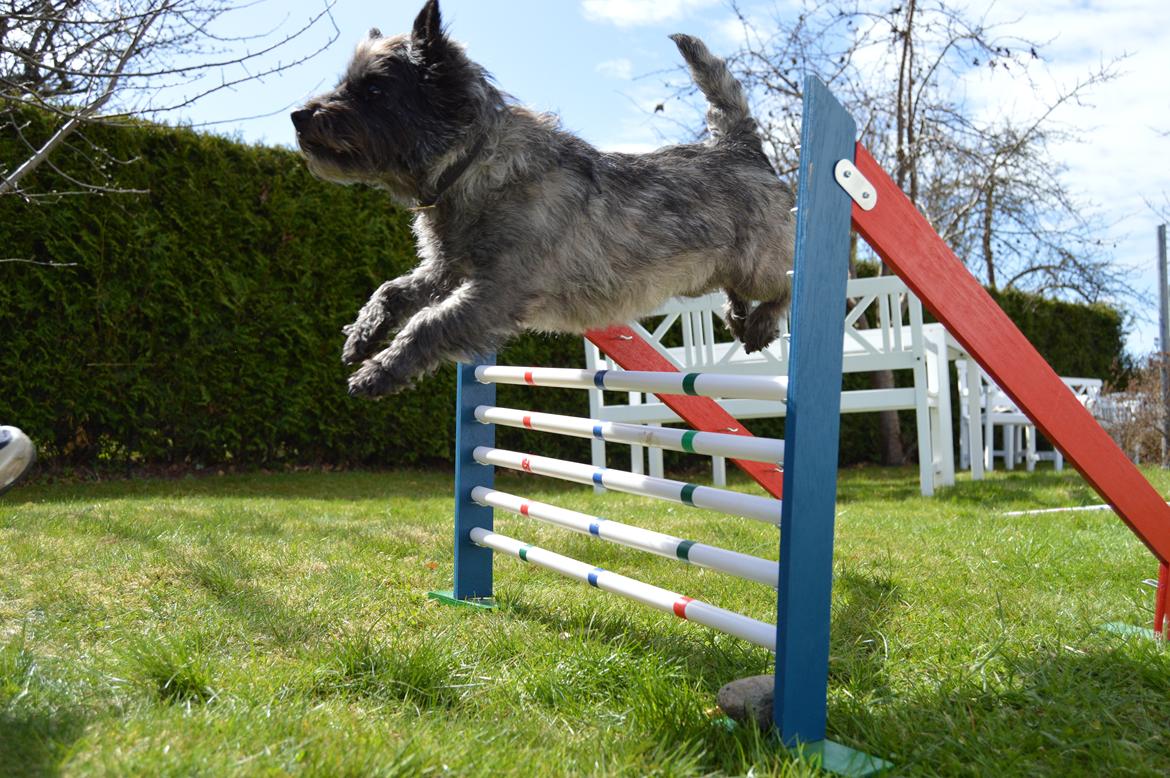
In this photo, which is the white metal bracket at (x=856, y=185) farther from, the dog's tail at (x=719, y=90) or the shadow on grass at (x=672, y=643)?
the shadow on grass at (x=672, y=643)

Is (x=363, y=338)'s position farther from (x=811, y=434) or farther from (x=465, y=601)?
(x=465, y=601)

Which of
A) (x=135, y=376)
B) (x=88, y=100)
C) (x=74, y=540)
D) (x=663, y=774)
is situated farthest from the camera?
(x=135, y=376)

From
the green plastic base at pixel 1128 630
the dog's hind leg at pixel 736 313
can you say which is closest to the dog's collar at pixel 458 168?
the dog's hind leg at pixel 736 313

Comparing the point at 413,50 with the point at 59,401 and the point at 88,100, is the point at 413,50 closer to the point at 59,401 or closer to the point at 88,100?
the point at 88,100

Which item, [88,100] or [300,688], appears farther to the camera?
Answer: [88,100]

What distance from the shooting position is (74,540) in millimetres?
3824

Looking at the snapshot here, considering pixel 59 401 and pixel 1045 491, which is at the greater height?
pixel 59 401

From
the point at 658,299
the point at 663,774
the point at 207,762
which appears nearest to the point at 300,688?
the point at 207,762

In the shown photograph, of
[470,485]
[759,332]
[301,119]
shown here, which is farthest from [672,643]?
[301,119]

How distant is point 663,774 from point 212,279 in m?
6.69

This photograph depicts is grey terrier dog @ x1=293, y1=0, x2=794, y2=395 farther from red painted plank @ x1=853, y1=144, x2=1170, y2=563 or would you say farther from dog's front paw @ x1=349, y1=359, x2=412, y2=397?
red painted plank @ x1=853, y1=144, x2=1170, y2=563

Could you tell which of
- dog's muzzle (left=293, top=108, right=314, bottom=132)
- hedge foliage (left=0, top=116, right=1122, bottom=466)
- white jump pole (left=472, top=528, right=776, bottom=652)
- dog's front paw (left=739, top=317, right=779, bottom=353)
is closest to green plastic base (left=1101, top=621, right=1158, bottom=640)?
white jump pole (left=472, top=528, right=776, bottom=652)

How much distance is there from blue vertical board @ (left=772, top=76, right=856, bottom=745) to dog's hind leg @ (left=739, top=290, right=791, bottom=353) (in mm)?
672

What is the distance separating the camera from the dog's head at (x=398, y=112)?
1.96 meters
